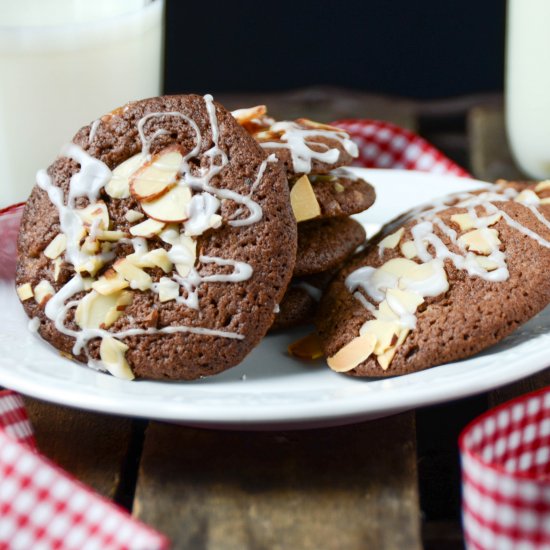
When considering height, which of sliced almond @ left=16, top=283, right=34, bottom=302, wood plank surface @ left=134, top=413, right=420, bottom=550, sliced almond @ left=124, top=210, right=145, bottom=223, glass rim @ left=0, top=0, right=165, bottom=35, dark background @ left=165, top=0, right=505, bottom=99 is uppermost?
glass rim @ left=0, top=0, right=165, bottom=35

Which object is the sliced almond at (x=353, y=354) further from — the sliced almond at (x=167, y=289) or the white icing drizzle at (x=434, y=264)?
the sliced almond at (x=167, y=289)

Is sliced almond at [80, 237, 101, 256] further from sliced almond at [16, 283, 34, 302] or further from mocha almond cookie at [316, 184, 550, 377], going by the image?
mocha almond cookie at [316, 184, 550, 377]

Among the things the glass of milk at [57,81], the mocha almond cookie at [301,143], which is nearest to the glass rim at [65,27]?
the glass of milk at [57,81]

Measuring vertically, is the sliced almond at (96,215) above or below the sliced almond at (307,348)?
above

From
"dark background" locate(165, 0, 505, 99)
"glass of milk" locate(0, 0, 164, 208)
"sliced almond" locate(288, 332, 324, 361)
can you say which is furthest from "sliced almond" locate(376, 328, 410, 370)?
"dark background" locate(165, 0, 505, 99)

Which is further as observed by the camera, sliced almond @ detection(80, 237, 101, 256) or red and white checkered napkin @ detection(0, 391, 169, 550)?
sliced almond @ detection(80, 237, 101, 256)

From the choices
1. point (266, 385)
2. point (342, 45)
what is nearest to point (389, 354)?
point (266, 385)
